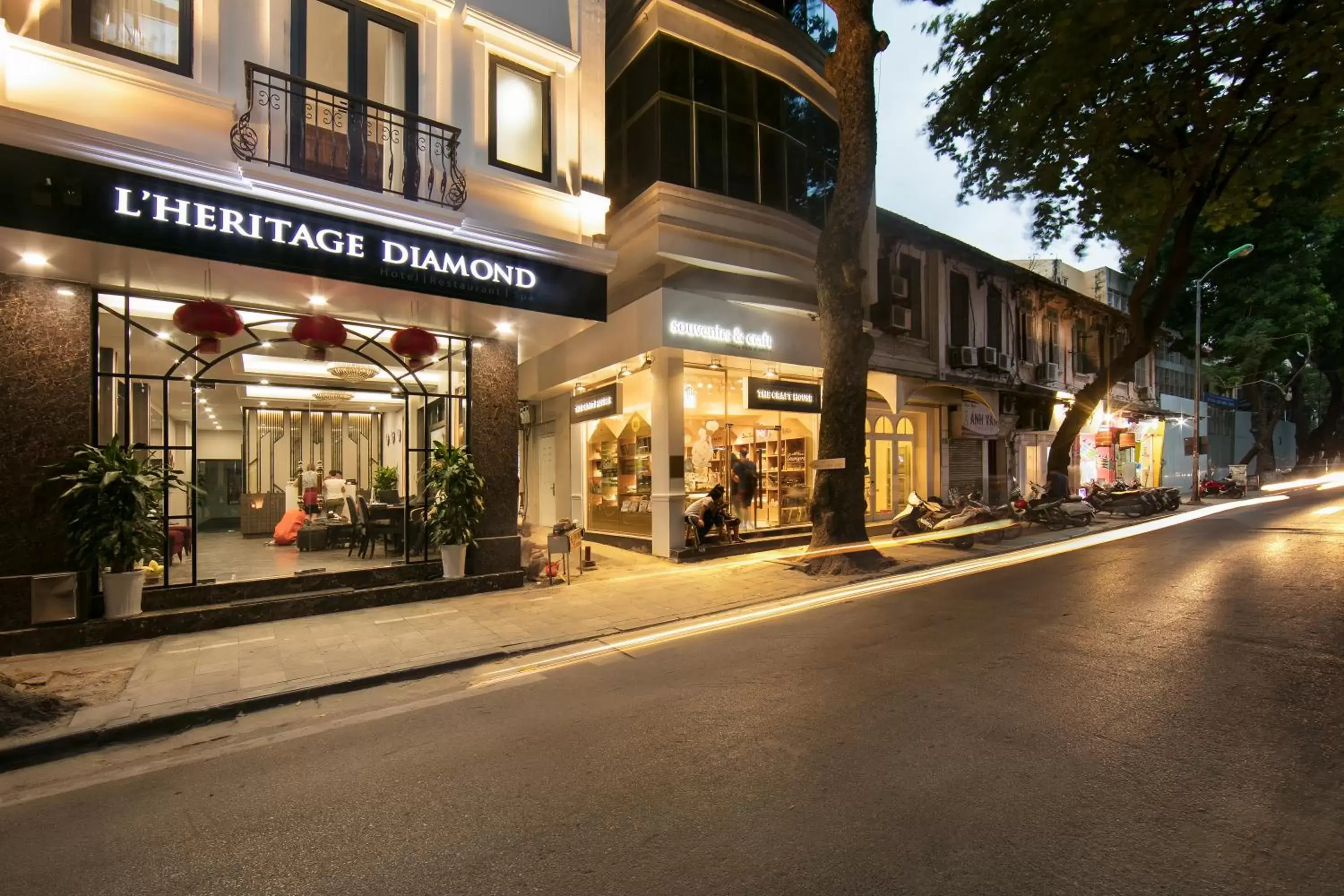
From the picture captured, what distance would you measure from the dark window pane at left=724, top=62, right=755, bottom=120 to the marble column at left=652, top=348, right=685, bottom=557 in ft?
16.7

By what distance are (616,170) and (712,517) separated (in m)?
7.53

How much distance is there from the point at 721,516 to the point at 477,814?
32.2 ft

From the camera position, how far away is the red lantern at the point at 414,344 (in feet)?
29.2

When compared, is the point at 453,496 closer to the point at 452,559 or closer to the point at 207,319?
the point at 452,559

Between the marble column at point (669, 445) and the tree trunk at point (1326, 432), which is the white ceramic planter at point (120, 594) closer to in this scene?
the marble column at point (669, 445)

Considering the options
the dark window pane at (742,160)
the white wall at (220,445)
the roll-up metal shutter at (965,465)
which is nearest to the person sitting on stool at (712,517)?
the dark window pane at (742,160)

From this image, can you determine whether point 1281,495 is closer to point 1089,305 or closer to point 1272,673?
point 1089,305

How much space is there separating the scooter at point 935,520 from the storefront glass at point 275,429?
10.4 meters

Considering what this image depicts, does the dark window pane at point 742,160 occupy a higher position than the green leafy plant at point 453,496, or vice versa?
the dark window pane at point 742,160

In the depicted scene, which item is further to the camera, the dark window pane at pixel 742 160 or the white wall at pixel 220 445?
the white wall at pixel 220 445

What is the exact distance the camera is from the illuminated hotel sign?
11578 millimetres

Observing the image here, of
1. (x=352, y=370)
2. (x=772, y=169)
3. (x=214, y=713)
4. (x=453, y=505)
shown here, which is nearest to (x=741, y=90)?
(x=772, y=169)

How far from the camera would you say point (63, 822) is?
3.56m

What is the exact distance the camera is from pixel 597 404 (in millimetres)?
13609
